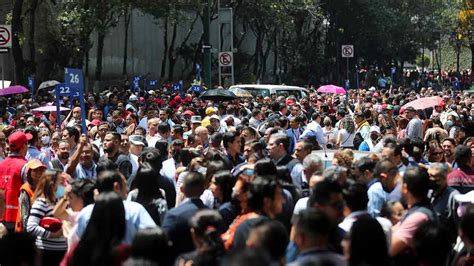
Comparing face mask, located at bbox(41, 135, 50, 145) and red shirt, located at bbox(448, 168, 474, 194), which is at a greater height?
face mask, located at bbox(41, 135, 50, 145)

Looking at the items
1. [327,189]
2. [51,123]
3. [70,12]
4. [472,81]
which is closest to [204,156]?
[327,189]

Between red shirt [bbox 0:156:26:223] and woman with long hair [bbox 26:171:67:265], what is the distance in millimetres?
1379

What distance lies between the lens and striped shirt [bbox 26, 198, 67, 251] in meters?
8.59

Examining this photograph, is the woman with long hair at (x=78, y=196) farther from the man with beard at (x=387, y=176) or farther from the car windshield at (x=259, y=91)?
the car windshield at (x=259, y=91)

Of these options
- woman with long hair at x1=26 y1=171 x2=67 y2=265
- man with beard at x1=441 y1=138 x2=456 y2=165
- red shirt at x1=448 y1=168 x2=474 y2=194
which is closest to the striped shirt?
woman with long hair at x1=26 y1=171 x2=67 y2=265

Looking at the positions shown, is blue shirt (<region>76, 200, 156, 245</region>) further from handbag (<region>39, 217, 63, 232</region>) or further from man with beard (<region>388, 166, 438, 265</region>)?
→ man with beard (<region>388, 166, 438, 265</region>)

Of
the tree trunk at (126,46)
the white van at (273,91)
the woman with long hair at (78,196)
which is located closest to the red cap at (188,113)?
the white van at (273,91)

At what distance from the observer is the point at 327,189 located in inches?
278

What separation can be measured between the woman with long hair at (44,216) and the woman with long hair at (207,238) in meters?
2.20

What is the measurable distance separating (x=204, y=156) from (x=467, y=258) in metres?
4.93

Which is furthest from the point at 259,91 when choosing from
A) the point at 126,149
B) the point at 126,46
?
the point at 126,149

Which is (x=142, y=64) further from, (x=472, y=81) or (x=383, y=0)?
(x=472, y=81)

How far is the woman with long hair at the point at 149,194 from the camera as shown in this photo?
8484mm

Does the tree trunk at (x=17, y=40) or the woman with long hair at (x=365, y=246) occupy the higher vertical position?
the tree trunk at (x=17, y=40)
